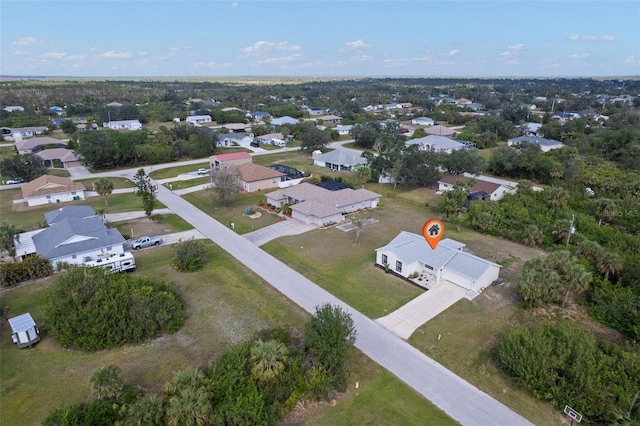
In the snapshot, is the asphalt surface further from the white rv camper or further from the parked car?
the white rv camper

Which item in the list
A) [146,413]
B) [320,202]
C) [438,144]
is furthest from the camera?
[438,144]

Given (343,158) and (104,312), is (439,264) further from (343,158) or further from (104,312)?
(343,158)

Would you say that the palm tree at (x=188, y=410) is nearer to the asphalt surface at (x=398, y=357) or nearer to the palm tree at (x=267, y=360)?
the palm tree at (x=267, y=360)

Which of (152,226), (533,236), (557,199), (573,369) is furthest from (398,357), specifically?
(557,199)

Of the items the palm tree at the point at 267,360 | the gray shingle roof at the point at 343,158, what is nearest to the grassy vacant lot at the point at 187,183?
the gray shingle roof at the point at 343,158

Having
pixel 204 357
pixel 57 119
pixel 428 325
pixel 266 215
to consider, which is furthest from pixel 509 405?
pixel 57 119

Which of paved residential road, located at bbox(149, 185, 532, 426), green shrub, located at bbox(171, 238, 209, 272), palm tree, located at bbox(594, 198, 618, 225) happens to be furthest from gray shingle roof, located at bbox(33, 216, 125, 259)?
palm tree, located at bbox(594, 198, 618, 225)
